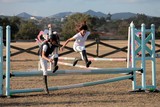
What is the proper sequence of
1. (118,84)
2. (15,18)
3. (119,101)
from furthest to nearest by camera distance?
(15,18)
(118,84)
(119,101)

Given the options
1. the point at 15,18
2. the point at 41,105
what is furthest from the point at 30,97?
the point at 15,18

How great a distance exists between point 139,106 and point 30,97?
306 cm

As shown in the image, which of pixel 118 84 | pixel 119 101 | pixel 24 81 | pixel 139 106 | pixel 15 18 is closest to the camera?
pixel 139 106

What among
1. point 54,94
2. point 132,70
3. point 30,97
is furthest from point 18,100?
point 132,70

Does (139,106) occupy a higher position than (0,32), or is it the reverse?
(0,32)

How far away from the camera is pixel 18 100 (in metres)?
10.9

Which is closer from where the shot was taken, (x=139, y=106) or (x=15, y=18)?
(x=139, y=106)

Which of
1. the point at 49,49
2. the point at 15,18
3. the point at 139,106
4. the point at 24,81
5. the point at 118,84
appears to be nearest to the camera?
the point at 139,106

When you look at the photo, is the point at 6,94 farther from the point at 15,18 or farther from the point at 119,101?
the point at 15,18

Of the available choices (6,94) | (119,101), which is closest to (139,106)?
(119,101)

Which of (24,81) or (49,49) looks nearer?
(49,49)

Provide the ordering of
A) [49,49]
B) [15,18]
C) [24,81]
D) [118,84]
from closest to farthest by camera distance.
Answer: [49,49] < [118,84] < [24,81] < [15,18]

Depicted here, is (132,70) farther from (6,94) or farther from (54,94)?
(6,94)

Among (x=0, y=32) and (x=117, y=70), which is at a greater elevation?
(x=0, y=32)
